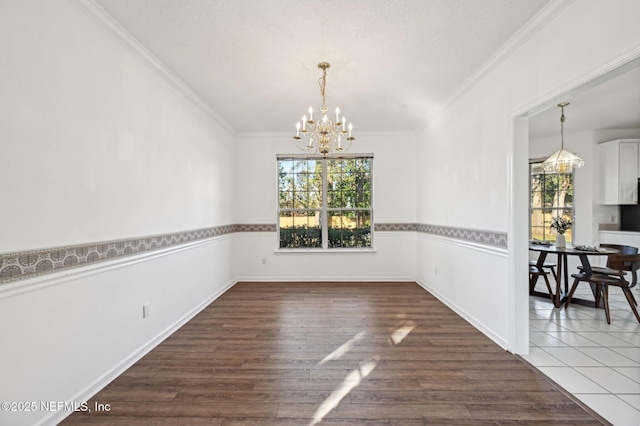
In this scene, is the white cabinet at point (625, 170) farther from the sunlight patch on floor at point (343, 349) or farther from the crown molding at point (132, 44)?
the crown molding at point (132, 44)

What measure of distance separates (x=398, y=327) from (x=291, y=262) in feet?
8.44

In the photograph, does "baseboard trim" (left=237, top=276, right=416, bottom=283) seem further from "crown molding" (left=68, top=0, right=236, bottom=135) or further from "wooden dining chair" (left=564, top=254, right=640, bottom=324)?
"crown molding" (left=68, top=0, right=236, bottom=135)

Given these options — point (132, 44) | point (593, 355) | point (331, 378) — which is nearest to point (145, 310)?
point (331, 378)

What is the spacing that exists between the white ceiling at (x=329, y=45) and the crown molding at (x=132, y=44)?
0.05 m

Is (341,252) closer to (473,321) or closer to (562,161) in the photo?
(473,321)

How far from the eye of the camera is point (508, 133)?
→ 2568 mm

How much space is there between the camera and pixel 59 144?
175 centimetres

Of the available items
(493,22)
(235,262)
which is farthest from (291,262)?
(493,22)

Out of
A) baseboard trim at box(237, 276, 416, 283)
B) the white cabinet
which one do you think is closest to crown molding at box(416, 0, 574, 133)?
baseboard trim at box(237, 276, 416, 283)

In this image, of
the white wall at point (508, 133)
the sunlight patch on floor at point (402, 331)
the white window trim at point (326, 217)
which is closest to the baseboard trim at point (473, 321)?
the white wall at point (508, 133)

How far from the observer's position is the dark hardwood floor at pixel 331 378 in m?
1.77

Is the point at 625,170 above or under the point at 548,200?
above

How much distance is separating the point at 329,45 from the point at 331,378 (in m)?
2.79

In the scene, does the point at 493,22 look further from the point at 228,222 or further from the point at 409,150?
the point at 228,222
